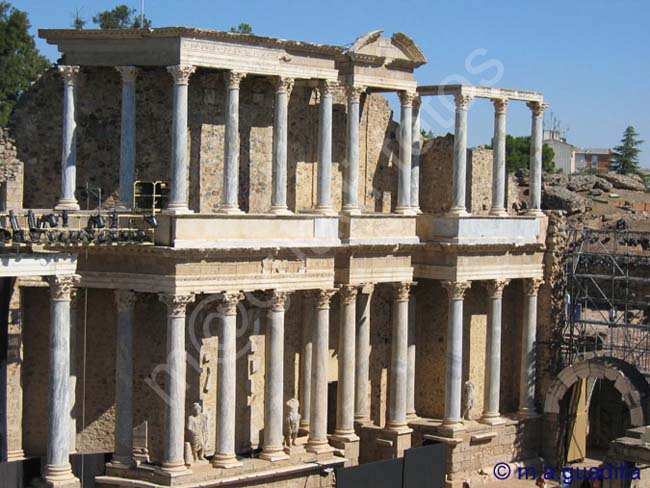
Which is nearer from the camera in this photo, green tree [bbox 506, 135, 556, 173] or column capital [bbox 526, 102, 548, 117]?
column capital [bbox 526, 102, 548, 117]

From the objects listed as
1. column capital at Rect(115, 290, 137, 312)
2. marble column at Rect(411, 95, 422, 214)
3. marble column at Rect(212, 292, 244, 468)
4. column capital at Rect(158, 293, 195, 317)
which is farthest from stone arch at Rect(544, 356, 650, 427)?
column capital at Rect(115, 290, 137, 312)

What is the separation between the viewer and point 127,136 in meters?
28.9

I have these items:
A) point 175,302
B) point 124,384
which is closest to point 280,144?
point 175,302

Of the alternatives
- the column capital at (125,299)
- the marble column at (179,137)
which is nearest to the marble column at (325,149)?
the marble column at (179,137)

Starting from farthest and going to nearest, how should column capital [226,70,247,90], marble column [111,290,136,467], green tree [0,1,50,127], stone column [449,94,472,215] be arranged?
green tree [0,1,50,127] → stone column [449,94,472,215] → column capital [226,70,247,90] → marble column [111,290,136,467]

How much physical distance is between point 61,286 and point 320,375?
7767 millimetres

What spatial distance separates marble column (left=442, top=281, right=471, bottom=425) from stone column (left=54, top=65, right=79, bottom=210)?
36.0 ft

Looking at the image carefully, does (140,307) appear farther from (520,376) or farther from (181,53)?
(520,376)

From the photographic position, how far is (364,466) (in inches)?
1179

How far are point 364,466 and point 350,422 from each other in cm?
240

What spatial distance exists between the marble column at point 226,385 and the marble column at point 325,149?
12.7ft

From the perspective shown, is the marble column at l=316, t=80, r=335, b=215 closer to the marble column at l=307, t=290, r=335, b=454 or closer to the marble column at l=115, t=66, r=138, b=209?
the marble column at l=307, t=290, r=335, b=454

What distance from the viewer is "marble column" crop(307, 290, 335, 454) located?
102ft

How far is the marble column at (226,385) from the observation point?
28.4 m
